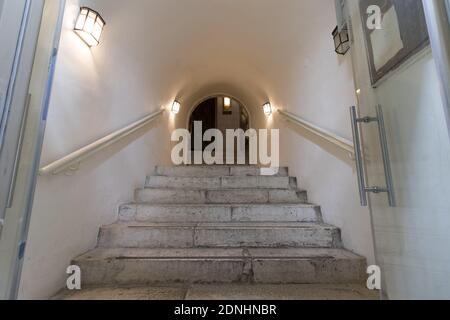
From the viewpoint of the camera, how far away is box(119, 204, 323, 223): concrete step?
5.62 feet

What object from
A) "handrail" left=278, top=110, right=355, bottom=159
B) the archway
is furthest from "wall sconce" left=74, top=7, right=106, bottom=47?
the archway

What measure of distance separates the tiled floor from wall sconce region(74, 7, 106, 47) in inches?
57.8

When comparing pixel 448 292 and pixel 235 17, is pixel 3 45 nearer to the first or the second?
pixel 448 292

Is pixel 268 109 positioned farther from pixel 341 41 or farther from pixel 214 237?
pixel 214 237

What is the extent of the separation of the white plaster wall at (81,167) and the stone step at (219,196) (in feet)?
0.75

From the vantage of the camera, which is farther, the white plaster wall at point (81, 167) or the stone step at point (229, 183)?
the stone step at point (229, 183)

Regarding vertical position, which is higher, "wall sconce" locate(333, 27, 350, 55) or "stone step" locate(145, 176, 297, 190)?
"wall sconce" locate(333, 27, 350, 55)

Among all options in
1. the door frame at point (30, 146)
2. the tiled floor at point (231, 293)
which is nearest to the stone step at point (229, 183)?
the tiled floor at point (231, 293)

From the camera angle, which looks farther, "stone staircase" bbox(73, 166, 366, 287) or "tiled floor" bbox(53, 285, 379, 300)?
"stone staircase" bbox(73, 166, 366, 287)

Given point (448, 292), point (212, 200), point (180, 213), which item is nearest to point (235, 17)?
point (212, 200)

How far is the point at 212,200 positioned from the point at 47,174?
1272mm

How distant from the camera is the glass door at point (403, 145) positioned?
2.23 ft

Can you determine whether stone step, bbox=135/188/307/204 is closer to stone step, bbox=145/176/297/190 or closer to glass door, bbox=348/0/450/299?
stone step, bbox=145/176/297/190

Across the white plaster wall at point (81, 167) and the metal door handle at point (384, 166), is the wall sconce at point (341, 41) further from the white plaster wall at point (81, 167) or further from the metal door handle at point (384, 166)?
the white plaster wall at point (81, 167)
